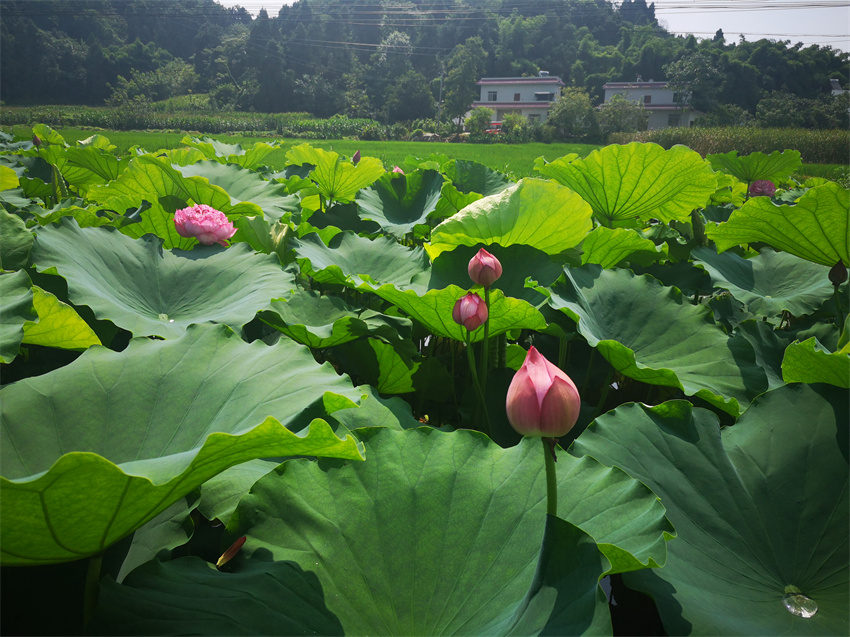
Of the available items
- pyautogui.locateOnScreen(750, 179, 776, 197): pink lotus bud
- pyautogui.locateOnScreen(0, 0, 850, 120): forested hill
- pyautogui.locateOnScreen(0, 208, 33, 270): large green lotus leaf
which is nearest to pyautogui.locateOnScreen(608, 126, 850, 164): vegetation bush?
pyautogui.locateOnScreen(750, 179, 776, 197): pink lotus bud

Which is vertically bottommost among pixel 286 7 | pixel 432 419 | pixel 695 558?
pixel 432 419

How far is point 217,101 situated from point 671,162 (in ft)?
163

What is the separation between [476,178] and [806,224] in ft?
4.00

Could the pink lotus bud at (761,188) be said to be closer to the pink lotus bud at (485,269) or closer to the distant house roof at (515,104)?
the pink lotus bud at (485,269)

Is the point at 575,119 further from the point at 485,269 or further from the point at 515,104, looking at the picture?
the point at 485,269

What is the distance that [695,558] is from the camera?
0.57 meters

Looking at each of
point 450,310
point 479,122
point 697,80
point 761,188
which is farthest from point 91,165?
point 697,80

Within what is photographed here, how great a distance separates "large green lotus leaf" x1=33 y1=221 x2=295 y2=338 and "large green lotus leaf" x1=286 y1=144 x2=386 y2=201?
3.15ft

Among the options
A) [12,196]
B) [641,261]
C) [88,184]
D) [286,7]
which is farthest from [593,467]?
[286,7]

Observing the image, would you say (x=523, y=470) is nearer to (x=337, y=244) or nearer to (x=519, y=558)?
(x=519, y=558)

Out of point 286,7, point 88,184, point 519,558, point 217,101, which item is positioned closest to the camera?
point 519,558

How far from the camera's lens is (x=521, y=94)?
156 ft

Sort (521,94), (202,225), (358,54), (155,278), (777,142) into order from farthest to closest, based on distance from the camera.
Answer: (358,54) < (521,94) < (777,142) < (202,225) < (155,278)

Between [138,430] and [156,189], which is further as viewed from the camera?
[156,189]
